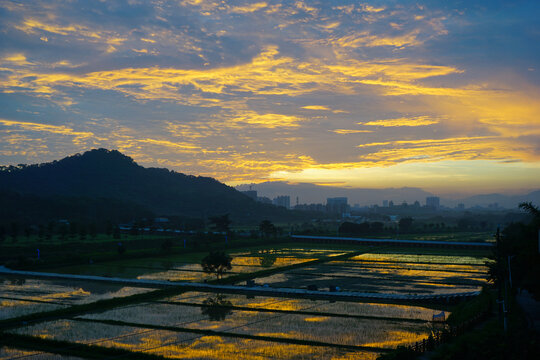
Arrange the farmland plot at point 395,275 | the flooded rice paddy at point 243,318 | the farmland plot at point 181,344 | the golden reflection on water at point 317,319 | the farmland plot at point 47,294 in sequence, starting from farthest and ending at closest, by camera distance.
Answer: the farmland plot at point 395,275 → the farmland plot at point 47,294 → the golden reflection on water at point 317,319 → the flooded rice paddy at point 243,318 → the farmland plot at point 181,344

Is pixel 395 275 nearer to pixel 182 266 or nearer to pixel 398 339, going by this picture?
pixel 182 266

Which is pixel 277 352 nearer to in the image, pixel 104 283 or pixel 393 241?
pixel 104 283

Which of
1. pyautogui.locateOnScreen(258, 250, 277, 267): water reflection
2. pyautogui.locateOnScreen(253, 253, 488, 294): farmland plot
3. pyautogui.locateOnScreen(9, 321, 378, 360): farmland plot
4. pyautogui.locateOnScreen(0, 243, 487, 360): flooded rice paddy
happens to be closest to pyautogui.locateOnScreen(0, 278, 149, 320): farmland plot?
pyautogui.locateOnScreen(0, 243, 487, 360): flooded rice paddy

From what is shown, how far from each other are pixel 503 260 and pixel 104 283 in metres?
33.2

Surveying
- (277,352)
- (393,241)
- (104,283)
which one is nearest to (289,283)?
(104,283)

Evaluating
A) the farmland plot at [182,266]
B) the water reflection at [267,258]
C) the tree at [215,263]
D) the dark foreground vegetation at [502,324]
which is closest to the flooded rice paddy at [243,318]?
the farmland plot at [182,266]

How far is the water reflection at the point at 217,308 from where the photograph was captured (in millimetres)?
31203

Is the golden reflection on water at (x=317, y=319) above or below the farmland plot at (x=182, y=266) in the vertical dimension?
below

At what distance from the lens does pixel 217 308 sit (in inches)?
1326

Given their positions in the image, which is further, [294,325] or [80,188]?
[80,188]

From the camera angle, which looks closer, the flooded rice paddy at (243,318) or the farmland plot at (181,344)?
the farmland plot at (181,344)

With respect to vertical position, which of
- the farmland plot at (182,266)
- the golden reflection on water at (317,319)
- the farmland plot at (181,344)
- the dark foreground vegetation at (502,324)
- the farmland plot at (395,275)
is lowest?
the golden reflection on water at (317,319)

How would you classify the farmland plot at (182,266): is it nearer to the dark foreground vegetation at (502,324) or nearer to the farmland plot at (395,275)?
the farmland plot at (395,275)

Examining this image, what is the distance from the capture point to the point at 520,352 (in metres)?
19.3
